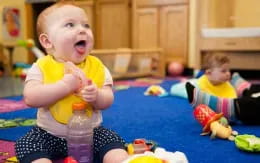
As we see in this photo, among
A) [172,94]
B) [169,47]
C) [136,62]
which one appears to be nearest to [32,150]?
[172,94]

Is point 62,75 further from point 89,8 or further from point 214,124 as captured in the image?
point 89,8

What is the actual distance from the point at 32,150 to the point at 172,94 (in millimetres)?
1292

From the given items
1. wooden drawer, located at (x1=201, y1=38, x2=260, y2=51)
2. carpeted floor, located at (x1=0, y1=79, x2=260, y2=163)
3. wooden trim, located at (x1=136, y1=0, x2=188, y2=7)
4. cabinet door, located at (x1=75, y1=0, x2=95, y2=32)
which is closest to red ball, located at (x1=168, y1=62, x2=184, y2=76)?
wooden drawer, located at (x1=201, y1=38, x2=260, y2=51)

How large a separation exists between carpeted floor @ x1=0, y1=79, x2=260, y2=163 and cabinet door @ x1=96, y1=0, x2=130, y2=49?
199cm

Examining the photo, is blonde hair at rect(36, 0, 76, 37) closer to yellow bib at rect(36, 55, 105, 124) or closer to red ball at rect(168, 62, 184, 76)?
yellow bib at rect(36, 55, 105, 124)

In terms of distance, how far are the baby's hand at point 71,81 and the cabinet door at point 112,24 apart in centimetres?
303

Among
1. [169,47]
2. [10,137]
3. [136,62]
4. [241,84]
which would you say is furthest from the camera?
[169,47]

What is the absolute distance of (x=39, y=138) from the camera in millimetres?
789

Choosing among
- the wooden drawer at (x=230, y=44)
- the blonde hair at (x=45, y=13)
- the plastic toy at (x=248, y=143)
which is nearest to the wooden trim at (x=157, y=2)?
the wooden drawer at (x=230, y=44)

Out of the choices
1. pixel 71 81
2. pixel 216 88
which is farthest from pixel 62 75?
pixel 216 88

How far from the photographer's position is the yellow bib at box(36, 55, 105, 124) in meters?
0.79

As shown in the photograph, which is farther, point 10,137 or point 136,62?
point 136,62

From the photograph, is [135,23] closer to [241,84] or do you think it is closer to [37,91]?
[241,84]

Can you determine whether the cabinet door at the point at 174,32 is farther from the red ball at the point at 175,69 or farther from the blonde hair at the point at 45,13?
the blonde hair at the point at 45,13
